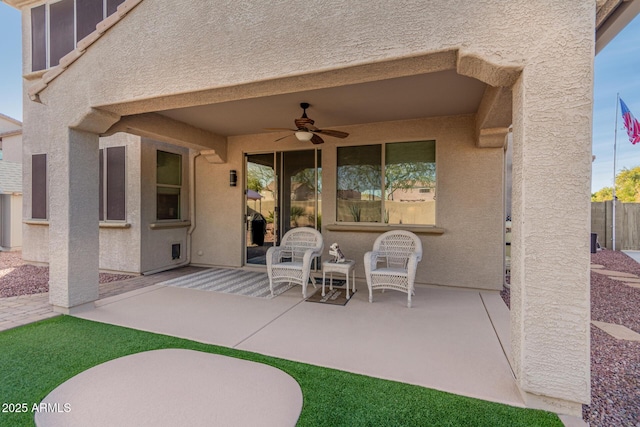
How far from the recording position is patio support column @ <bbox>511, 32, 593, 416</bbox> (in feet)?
7.01

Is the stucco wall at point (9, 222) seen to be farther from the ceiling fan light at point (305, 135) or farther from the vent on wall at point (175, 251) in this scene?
the ceiling fan light at point (305, 135)

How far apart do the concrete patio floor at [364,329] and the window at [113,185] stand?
8.20 feet

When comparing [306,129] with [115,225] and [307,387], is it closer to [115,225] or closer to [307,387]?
[307,387]

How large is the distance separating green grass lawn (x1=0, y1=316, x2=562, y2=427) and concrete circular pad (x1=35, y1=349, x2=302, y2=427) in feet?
0.42

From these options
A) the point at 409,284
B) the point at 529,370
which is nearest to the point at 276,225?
the point at 409,284

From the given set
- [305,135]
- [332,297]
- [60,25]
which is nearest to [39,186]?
[60,25]

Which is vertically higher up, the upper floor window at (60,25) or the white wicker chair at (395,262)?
the upper floor window at (60,25)

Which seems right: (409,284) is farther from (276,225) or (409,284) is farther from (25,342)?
(25,342)

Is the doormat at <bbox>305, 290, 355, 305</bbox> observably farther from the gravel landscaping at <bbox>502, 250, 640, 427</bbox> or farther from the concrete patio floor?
the gravel landscaping at <bbox>502, 250, 640, 427</bbox>

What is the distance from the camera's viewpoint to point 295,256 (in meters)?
5.90

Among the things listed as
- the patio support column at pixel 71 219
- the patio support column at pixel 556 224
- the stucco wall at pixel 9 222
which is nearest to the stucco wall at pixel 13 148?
the stucco wall at pixel 9 222

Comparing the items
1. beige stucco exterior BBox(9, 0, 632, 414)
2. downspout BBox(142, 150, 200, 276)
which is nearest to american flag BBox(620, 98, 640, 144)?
beige stucco exterior BBox(9, 0, 632, 414)

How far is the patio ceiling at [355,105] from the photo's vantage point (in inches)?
169

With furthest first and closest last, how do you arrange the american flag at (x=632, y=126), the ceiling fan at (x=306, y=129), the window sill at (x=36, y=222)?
1. the american flag at (x=632, y=126)
2. the window sill at (x=36, y=222)
3. the ceiling fan at (x=306, y=129)
